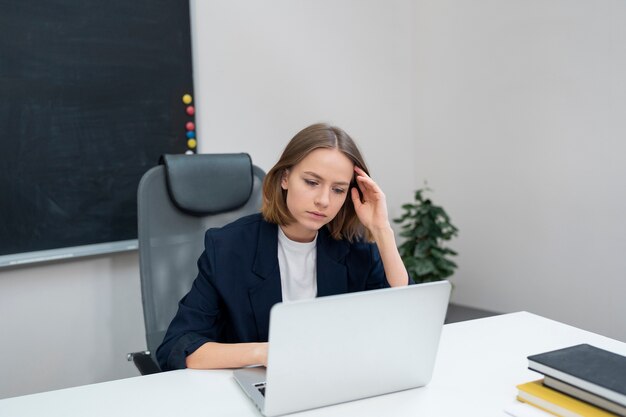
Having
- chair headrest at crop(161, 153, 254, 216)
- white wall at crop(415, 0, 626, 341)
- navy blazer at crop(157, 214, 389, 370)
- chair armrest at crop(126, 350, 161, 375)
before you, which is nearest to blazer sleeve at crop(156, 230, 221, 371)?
navy blazer at crop(157, 214, 389, 370)

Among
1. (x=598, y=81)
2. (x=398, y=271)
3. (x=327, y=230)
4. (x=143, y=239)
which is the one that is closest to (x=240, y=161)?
(x=143, y=239)

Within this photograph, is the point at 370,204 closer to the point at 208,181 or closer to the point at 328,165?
the point at 328,165

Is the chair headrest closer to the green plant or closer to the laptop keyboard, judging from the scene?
the laptop keyboard

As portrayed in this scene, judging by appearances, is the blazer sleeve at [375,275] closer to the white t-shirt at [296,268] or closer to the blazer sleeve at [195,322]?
the white t-shirt at [296,268]

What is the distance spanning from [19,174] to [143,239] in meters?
0.69

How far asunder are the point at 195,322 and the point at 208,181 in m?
0.68

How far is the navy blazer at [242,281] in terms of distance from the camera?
4.33ft

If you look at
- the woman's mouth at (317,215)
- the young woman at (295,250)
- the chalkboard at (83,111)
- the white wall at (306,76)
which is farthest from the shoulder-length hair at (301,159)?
the white wall at (306,76)

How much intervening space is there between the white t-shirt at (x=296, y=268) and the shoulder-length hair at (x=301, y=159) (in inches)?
2.4

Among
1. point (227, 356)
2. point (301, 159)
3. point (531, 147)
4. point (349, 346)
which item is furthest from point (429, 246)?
point (349, 346)

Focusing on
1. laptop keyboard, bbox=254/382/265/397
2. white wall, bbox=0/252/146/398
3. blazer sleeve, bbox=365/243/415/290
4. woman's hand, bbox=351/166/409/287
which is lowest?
white wall, bbox=0/252/146/398

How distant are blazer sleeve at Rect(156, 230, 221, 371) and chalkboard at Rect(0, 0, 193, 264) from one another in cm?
106

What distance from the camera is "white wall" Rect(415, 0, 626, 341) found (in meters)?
2.49

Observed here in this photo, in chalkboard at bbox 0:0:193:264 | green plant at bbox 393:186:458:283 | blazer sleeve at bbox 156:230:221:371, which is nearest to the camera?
blazer sleeve at bbox 156:230:221:371
